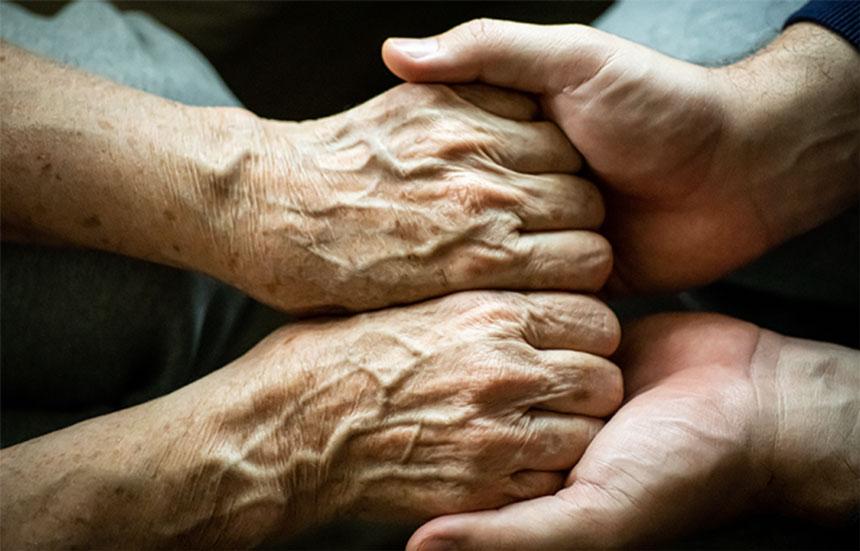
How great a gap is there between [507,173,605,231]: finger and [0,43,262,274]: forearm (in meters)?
0.31

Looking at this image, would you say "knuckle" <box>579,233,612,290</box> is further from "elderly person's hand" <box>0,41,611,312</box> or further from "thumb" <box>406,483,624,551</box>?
"thumb" <box>406,483,624,551</box>

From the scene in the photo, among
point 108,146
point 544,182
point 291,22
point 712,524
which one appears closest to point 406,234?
point 544,182

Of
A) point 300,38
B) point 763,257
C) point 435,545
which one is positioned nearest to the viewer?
point 435,545

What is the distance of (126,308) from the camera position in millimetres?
1099

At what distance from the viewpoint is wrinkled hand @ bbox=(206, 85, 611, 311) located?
3.18ft

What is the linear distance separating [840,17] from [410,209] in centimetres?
55

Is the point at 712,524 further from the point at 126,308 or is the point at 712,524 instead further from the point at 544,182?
the point at 126,308

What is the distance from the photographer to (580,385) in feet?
3.16

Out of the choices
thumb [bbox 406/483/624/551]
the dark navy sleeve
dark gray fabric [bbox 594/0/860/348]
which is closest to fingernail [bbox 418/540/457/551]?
thumb [bbox 406/483/624/551]

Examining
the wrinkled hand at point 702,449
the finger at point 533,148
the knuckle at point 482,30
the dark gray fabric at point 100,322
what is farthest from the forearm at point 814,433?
the dark gray fabric at point 100,322

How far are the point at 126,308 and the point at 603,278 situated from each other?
566 millimetres

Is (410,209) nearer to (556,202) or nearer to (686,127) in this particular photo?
(556,202)

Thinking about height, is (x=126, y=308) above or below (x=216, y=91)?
below

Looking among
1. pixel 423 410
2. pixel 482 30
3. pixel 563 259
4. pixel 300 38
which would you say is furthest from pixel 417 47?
pixel 300 38
